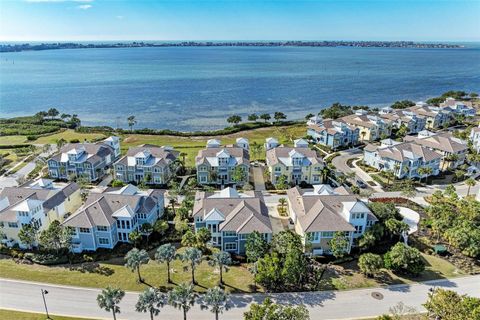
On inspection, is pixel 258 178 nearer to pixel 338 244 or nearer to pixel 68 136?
pixel 338 244

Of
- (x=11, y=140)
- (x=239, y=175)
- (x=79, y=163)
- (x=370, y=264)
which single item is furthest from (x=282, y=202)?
(x=11, y=140)

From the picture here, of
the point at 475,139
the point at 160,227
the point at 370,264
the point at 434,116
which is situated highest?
the point at 434,116

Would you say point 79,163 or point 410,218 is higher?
point 79,163

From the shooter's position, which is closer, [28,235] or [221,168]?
[28,235]

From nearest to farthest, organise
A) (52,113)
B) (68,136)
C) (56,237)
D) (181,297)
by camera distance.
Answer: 1. (181,297)
2. (56,237)
3. (68,136)
4. (52,113)

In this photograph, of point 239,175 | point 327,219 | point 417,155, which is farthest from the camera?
point 417,155

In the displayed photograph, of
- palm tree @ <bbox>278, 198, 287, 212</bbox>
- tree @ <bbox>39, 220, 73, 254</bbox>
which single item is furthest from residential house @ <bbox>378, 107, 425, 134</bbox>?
tree @ <bbox>39, 220, 73, 254</bbox>

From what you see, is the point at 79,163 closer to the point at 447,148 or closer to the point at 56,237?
the point at 56,237
